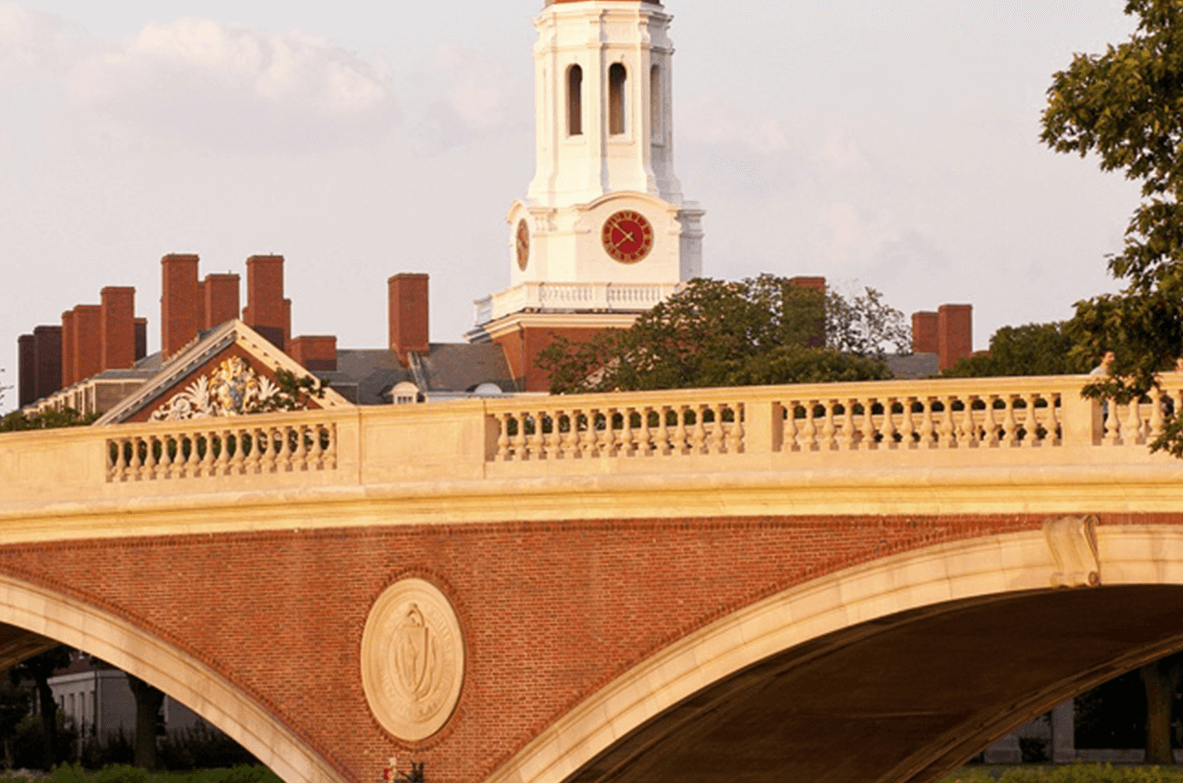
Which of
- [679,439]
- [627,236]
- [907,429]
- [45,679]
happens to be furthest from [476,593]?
[627,236]

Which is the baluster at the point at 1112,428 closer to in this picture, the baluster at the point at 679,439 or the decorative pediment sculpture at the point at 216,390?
the baluster at the point at 679,439

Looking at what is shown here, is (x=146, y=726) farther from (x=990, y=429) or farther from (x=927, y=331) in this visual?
(x=927, y=331)

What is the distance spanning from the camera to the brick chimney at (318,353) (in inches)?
4171

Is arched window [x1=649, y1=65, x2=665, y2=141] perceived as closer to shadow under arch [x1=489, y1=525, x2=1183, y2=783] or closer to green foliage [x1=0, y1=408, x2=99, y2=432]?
green foliage [x1=0, y1=408, x2=99, y2=432]

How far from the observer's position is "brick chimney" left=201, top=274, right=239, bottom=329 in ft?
318

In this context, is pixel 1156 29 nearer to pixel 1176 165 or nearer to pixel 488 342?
pixel 1176 165

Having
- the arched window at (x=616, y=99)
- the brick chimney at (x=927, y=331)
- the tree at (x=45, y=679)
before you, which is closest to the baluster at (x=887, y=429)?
the tree at (x=45, y=679)

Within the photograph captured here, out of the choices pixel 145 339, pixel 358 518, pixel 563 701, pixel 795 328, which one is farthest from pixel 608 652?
pixel 145 339

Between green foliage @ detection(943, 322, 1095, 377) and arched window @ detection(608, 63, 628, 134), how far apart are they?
41.2 m

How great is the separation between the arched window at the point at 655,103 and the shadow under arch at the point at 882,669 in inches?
2829

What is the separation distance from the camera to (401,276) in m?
106

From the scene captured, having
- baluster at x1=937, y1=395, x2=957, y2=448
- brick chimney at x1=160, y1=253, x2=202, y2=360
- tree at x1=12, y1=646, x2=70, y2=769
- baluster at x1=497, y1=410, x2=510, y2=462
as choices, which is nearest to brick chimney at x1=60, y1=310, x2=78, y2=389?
brick chimney at x1=160, y1=253, x2=202, y2=360

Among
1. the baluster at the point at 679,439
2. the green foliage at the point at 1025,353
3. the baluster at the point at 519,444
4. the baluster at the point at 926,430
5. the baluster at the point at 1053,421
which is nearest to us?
the baluster at the point at 1053,421

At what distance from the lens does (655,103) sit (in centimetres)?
10875
